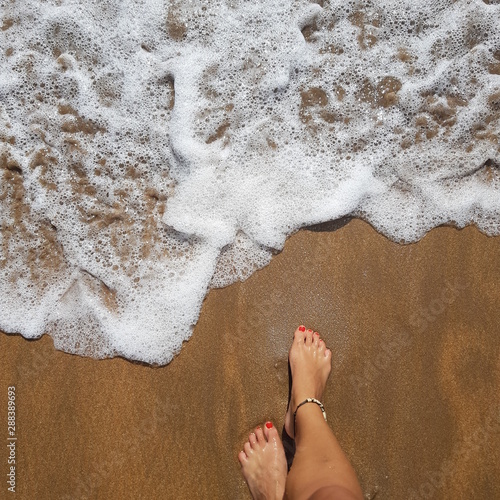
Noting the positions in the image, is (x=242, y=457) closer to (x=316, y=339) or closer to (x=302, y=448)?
(x=302, y=448)

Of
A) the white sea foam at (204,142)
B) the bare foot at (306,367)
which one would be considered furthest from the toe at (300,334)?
the white sea foam at (204,142)

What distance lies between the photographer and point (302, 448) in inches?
66.6

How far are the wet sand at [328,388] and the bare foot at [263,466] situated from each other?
0.05 meters

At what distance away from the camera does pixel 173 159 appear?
1.87 m

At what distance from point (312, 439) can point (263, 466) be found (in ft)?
0.74

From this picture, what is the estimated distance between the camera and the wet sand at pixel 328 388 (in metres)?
1.72

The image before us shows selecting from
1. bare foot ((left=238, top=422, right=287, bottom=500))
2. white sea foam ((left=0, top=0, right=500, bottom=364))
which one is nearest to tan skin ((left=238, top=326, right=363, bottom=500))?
bare foot ((left=238, top=422, right=287, bottom=500))

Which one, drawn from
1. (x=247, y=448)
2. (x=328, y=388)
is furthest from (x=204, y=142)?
(x=247, y=448)

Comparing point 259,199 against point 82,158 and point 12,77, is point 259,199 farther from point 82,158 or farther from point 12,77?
point 12,77

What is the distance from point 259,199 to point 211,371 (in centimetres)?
75

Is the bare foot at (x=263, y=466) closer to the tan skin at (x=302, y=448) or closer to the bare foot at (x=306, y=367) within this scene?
the tan skin at (x=302, y=448)

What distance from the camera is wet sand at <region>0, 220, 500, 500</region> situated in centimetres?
172

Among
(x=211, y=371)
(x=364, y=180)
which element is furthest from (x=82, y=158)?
(x=364, y=180)

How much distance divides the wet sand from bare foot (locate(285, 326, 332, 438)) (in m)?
0.04
